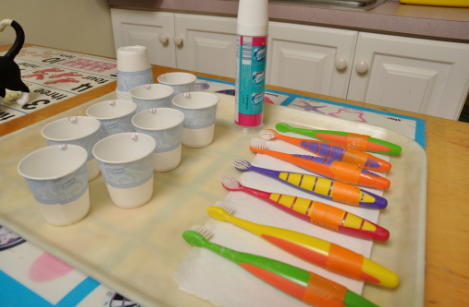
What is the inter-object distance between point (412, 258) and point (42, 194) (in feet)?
1.32

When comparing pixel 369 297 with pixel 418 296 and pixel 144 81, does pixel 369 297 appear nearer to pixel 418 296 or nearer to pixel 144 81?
pixel 418 296

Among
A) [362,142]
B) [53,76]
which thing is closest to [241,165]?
[362,142]

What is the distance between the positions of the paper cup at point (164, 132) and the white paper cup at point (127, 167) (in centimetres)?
2

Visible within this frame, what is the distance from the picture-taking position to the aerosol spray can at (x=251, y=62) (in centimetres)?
50

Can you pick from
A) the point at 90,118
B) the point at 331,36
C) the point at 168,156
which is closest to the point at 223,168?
the point at 168,156

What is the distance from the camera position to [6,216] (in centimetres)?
39

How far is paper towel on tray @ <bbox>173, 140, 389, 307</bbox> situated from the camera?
0.30m

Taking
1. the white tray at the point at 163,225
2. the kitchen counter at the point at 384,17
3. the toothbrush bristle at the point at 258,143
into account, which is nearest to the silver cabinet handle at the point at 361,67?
the kitchen counter at the point at 384,17

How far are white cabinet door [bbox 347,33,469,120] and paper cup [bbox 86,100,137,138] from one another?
37.4 inches

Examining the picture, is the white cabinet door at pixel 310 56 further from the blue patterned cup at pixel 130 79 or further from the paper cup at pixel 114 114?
the paper cup at pixel 114 114

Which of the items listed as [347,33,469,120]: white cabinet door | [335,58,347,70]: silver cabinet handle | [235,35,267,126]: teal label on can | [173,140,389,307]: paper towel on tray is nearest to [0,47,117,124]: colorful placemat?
[235,35,267,126]: teal label on can

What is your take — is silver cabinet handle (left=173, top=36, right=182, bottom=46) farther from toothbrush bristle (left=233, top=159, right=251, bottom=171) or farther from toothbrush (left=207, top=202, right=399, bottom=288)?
toothbrush (left=207, top=202, right=399, bottom=288)

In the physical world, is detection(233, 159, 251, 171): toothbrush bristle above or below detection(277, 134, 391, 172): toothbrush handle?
below

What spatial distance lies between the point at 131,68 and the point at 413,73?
996 mm
